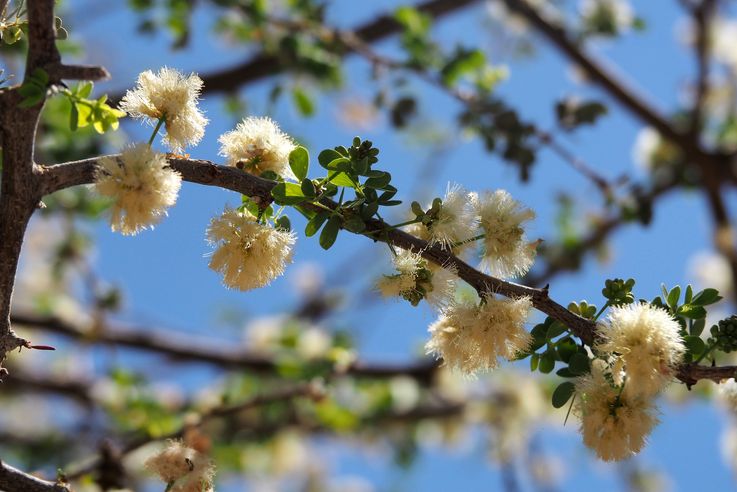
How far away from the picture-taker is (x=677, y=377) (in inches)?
59.7

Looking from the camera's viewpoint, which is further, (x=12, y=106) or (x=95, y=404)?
(x=95, y=404)

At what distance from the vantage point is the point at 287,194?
153 centimetres

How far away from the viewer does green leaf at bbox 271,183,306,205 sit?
1.50 m

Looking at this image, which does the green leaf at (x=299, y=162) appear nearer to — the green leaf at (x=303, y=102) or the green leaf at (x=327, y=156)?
the green leaf at (x=327, y=156)

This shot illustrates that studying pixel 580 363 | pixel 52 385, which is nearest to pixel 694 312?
pixel 580 363

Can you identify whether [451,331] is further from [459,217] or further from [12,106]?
[12,106]

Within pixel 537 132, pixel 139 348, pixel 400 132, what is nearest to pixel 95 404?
pixel 139 348

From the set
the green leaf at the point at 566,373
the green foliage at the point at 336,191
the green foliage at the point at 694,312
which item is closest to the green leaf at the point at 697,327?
the green foliage at the point at 694,312

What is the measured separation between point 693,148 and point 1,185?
3.68 metres

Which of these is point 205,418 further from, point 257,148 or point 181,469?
point 257,148

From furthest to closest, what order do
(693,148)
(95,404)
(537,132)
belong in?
(95,404), (693,148), (537,132)

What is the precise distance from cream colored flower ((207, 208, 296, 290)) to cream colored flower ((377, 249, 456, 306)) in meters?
0.22

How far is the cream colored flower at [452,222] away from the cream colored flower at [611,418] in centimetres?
38

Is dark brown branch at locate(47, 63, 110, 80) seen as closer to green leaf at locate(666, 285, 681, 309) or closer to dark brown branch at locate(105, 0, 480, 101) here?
green leaf at locate(666, 285, 681, 309)
